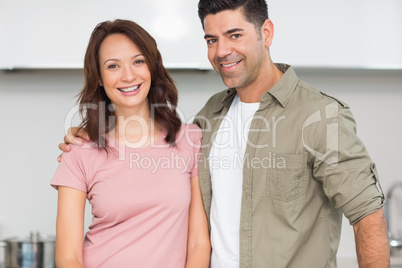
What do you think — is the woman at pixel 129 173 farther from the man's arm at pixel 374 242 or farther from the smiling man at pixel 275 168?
the man's arm at pixel 374 242

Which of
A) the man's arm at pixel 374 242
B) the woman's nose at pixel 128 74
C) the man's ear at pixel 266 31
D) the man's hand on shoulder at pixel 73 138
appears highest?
the man's ear at pixel 266 31

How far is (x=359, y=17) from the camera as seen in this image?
2713mm

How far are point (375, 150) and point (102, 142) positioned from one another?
1.68 metres

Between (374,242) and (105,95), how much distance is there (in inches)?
39.4

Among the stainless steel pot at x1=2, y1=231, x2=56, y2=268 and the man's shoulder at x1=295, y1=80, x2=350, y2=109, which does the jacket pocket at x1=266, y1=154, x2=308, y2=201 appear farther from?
the stainless steel pot at x1=2, y1=231, x2=56, y2=268

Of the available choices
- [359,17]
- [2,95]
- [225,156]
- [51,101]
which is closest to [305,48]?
[359,17]

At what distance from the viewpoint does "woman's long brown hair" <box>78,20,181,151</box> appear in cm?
181

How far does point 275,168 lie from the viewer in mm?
1698

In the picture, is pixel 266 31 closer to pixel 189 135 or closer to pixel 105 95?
pixel 189 135

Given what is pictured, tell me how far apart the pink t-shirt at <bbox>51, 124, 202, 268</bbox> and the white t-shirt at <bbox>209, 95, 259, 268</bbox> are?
10 cm

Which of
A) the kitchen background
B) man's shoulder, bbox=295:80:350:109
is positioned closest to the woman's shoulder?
man's shoulder, bbox=295:80:350:109

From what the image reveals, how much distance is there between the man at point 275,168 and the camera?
1.59 metres

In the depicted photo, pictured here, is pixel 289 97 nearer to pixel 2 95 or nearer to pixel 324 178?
pixel 324 178

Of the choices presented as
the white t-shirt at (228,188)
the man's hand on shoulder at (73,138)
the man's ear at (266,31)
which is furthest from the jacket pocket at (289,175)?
the man's hand on shoulder at (73,138)
